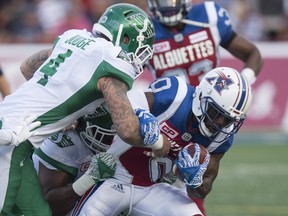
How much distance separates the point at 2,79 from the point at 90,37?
5.29 ft

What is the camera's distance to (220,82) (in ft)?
17.4

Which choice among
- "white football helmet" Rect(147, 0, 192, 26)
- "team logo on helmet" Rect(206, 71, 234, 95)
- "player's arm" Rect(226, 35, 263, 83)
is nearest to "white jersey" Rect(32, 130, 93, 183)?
"team logo on helmet" Rect(206, 71, 234, 95)

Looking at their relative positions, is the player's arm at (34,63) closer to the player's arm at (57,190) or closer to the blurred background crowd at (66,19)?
the player's arm at (57,190)

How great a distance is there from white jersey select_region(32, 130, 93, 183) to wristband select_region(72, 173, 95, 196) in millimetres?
340

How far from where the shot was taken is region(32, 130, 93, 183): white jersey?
5777 millimetres

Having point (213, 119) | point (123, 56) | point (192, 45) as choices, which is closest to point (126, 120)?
point (123, 56)

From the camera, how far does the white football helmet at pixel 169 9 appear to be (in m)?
7.09

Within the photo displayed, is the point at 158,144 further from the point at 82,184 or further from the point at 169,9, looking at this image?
the point at 169,9

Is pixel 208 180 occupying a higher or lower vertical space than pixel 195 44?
higher

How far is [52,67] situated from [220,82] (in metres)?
0.95

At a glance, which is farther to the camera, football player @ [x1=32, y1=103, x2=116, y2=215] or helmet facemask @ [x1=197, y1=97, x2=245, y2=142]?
football player @ [x1=32, y1=103, x2=116, y2=215]

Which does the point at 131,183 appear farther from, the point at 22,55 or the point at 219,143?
the point at 22,55

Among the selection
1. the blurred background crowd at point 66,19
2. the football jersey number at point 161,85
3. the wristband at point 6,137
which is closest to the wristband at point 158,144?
the football jersey number at point 161,85

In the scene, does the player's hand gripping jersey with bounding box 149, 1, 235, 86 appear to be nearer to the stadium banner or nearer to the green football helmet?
the green football helmet
